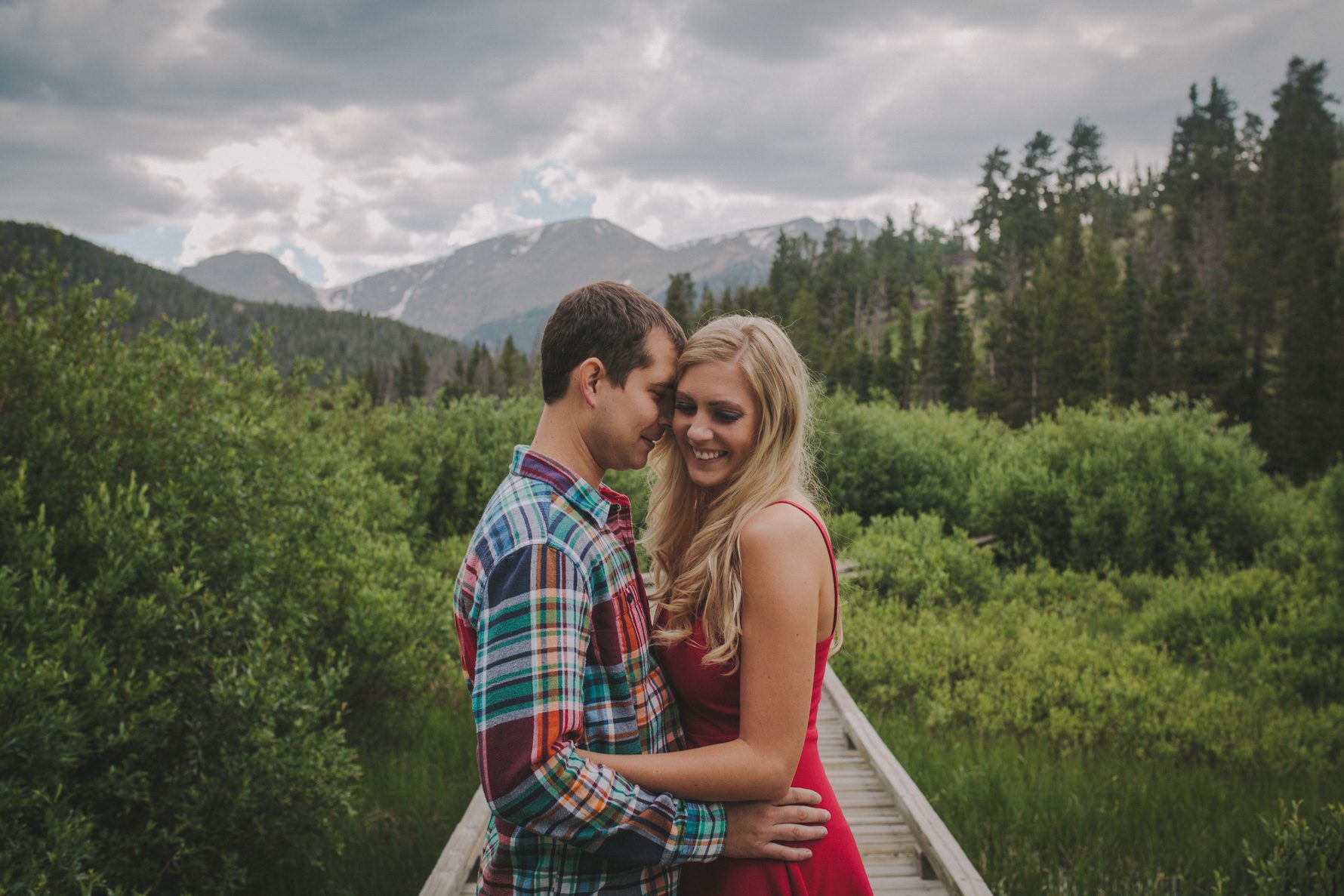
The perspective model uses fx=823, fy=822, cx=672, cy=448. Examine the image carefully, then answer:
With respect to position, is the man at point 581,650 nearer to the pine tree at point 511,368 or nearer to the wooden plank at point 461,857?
the wooden plank at point 461,857

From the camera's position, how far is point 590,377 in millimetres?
2250

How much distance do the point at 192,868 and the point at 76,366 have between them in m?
3.20

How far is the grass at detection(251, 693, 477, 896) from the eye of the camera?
5.65 metres

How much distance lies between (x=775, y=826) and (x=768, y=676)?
0.44 m

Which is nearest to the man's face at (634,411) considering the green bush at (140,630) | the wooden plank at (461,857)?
the wooden plank at (461,857)

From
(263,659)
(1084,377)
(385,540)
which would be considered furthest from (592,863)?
(1084,377)

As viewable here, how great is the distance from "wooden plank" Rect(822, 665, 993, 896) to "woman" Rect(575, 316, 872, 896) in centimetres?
256

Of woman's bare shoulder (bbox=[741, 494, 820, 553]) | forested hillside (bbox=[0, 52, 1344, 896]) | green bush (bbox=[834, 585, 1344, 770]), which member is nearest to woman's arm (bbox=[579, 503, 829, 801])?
woman's bare shoulder (bbox=[741, 494, 820, 553])

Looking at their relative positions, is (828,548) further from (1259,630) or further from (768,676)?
(1259,630)

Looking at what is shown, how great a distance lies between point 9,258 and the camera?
19.3ft

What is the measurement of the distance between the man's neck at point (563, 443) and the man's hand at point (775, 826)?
102 cm

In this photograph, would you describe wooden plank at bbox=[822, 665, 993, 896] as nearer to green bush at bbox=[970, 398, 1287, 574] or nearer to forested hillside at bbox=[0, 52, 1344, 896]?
forested hillside at bbox=[0, 52, 1344, 896]

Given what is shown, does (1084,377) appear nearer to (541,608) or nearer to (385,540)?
(385,540)

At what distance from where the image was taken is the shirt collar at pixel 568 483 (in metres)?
2.11
